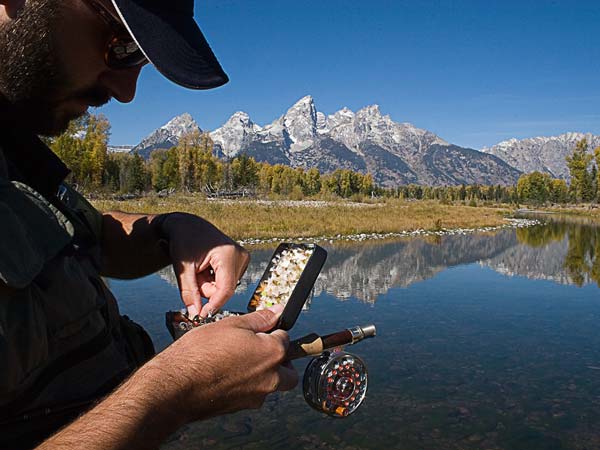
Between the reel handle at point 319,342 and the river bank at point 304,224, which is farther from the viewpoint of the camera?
the river bank at point 304,224

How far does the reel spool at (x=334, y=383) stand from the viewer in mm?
1639

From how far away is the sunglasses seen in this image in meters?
1.15

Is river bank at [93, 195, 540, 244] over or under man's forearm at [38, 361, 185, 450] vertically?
under

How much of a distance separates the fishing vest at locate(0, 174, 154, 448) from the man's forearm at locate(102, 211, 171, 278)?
0.37 metres

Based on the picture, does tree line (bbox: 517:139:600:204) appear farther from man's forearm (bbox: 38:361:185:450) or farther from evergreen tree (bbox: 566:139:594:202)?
man's forearm (bbox: 38:361:185:450)

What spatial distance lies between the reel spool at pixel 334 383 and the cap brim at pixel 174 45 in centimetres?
90

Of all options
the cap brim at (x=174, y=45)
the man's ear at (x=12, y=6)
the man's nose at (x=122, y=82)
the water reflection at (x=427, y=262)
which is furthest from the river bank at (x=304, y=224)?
the man's ear at (x=12, y=6)

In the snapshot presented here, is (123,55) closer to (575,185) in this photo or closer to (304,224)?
(304,224)

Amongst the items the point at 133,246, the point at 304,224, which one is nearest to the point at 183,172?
the point at 304,224

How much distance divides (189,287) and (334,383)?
533 millimetres

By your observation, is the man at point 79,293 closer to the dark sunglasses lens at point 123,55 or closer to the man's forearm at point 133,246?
the dark sunglasses lens at point 123,55

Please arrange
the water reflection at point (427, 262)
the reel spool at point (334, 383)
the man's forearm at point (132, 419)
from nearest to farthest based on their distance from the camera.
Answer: the man's forearm at point (132, 419), the reel spool at point (334, 383), the water reflection at point (427, 262)

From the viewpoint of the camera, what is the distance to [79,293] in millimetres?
1179

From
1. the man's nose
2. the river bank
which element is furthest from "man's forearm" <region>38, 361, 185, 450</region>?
the river bank
